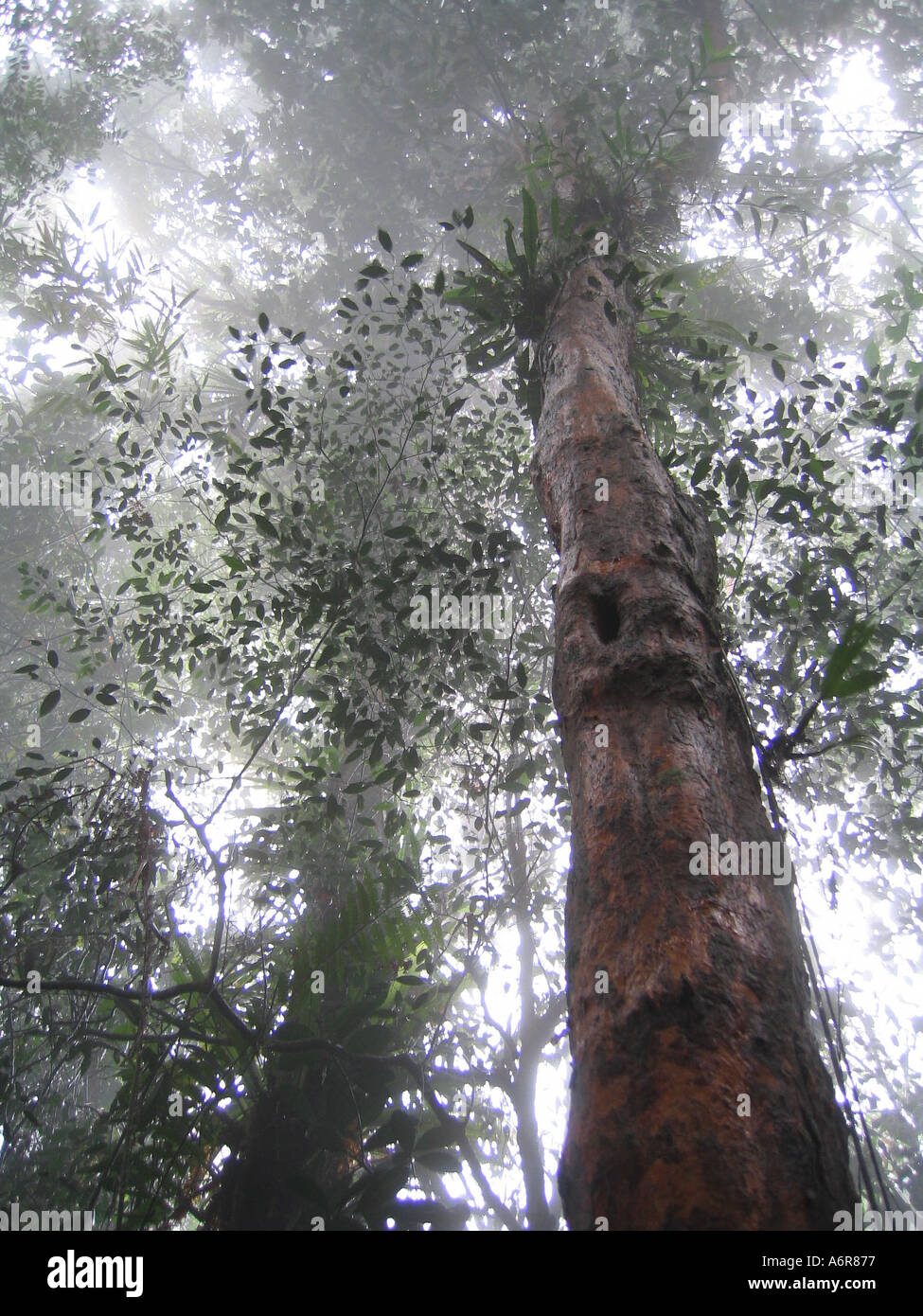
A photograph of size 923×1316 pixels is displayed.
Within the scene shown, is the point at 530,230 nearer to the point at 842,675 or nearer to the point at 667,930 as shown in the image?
the point at 842,675

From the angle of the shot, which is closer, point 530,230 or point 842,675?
point 842,675

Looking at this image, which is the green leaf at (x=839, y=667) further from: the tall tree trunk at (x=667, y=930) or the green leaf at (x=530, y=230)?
the green leaf at (x=530, y=230)

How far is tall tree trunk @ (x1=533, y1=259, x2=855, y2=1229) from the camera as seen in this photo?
3.14 ft

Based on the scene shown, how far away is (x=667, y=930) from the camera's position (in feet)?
3.93

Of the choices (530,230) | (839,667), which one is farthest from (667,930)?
(530,230)

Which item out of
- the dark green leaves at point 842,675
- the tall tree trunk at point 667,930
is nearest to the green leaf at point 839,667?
the dark green leaves at point 842,675

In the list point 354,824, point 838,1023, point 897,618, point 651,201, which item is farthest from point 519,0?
point 838,1023

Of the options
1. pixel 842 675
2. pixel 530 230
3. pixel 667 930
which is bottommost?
pixel 667 930

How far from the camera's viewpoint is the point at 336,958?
12.5 feet

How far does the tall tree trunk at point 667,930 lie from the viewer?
96cm

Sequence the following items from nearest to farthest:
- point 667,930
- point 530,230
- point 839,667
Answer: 1. point 667,930
2. point 839,667
3. point 530,230

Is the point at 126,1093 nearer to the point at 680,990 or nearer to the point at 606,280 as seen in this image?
the point at 680,990

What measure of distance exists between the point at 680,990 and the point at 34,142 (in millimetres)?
12734

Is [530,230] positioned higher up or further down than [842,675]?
higher up
